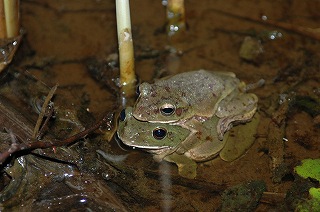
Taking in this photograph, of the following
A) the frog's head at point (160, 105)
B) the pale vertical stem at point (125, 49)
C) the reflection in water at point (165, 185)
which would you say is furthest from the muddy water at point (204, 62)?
the frog's head at point (160, 105)

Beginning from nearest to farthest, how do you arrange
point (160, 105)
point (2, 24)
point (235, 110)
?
point (160, 105) → point (235, 110) → point (2, 24)

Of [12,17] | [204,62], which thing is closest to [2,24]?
[12,17]

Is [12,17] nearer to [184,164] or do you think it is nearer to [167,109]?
[167,109]

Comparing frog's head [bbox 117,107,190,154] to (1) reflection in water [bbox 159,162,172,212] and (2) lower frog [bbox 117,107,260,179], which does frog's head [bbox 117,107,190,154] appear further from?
(1) reflection in water [bbox 159,162,172,212]

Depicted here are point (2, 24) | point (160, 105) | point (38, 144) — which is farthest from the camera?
point (2, 24)

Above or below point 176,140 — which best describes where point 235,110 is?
above

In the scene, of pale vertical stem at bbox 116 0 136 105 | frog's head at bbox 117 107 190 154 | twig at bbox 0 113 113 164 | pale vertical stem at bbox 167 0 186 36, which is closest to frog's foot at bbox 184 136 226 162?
A: frog's head at bbox 117 107 190 154

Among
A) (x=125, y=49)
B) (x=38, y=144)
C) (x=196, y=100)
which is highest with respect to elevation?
(x=125, y=49)

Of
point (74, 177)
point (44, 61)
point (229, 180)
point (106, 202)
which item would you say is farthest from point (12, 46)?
point (229, 180)
